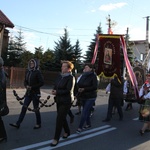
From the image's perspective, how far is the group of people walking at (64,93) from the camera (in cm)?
621

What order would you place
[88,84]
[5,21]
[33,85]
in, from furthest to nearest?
1. [5,21]
2. [88,84]
3. [33,85]

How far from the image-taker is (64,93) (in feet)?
20.4

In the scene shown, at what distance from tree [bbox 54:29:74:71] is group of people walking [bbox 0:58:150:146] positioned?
2425 cm

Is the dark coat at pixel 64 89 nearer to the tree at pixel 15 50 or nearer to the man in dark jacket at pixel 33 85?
the man in dark jacket at pixel 33 85

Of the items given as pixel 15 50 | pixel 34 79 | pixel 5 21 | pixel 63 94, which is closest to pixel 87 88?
pixel 34 79

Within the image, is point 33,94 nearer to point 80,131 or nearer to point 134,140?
point 80,131

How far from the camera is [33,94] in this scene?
7.66 m

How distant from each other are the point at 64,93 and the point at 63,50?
2845cm

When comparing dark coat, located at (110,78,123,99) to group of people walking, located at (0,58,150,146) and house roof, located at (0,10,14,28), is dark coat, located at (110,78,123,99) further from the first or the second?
house roof, located at (0,10,14,28)

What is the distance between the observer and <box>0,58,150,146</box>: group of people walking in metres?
6.21

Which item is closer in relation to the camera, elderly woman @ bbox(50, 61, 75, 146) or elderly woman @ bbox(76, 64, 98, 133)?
elderly woman @ bbox(50, 61, 75, 146)

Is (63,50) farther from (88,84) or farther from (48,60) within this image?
(88,84)

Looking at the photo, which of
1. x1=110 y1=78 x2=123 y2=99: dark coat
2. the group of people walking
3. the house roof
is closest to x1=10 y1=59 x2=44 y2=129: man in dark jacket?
the group of people walking

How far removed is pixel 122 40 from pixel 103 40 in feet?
2.18
